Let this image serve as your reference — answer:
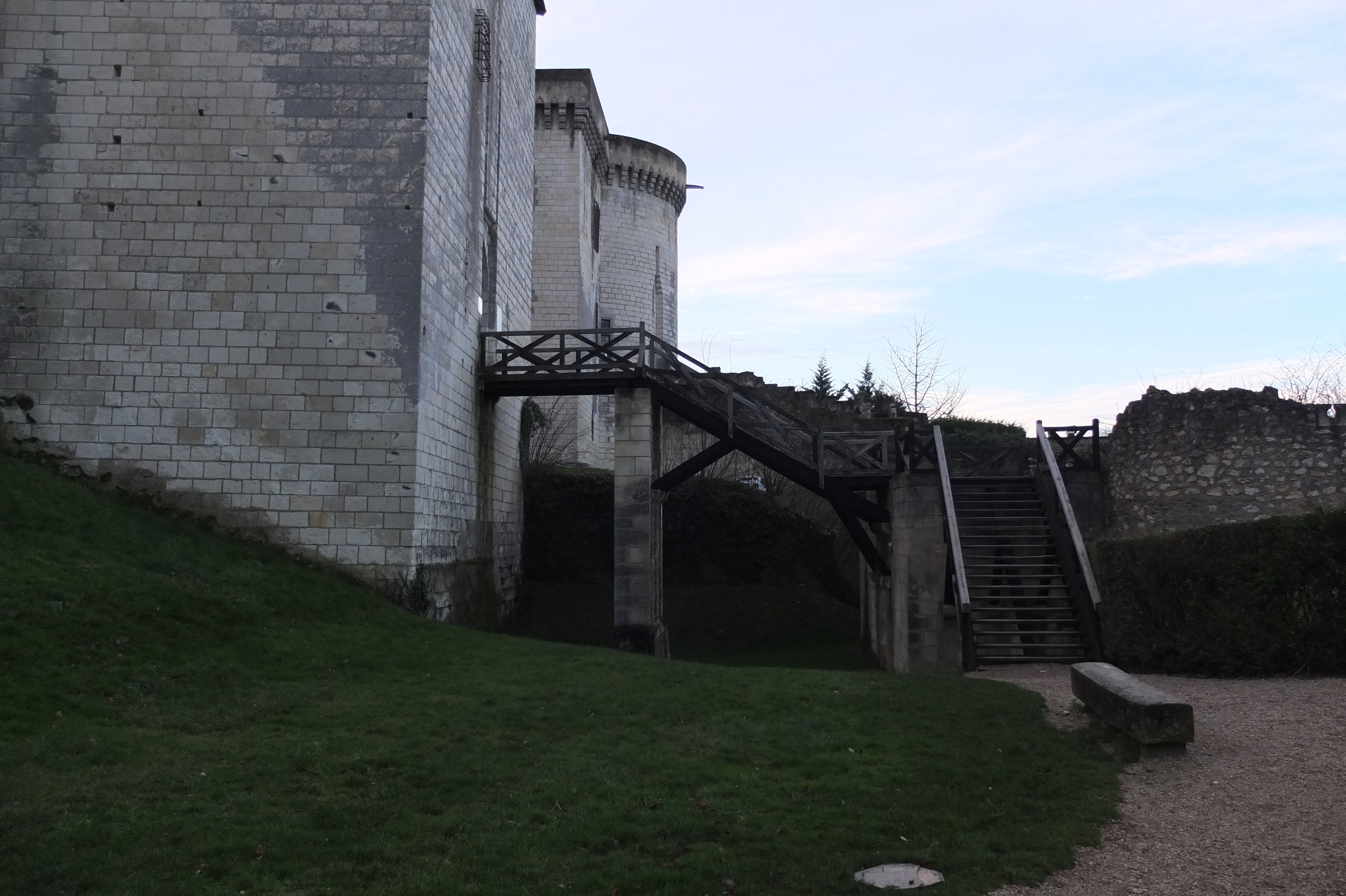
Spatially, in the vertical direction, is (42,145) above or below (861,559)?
above

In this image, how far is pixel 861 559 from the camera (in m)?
22.4

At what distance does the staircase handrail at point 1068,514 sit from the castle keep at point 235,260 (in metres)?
8.95

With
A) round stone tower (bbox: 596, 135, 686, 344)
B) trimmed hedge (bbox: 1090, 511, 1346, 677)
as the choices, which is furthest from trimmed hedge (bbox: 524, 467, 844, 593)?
trimmed hedge (bbox: 1090, 511, 1346, 677)

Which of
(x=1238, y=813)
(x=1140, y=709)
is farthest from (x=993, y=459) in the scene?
(x=1238, y=813)

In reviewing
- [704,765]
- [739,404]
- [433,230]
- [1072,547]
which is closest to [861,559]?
[739,404]

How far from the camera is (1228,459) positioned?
14.1 m

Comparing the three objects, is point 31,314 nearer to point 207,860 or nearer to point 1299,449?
point 207,860

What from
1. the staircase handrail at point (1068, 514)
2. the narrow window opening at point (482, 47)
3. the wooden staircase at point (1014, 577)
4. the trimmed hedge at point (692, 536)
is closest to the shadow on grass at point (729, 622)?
the trimmed hedge at point (692, 536)

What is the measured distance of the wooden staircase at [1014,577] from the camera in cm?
1237

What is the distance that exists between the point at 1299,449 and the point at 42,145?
59.9ft

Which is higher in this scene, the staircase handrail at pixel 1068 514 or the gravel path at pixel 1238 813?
the staircase handrail at pixel 1068 514

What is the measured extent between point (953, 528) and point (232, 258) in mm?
10847

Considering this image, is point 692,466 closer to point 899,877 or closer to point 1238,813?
point 1238,813

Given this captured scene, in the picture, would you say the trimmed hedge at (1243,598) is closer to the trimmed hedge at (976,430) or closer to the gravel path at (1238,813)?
the gravel path at (1238,813)
